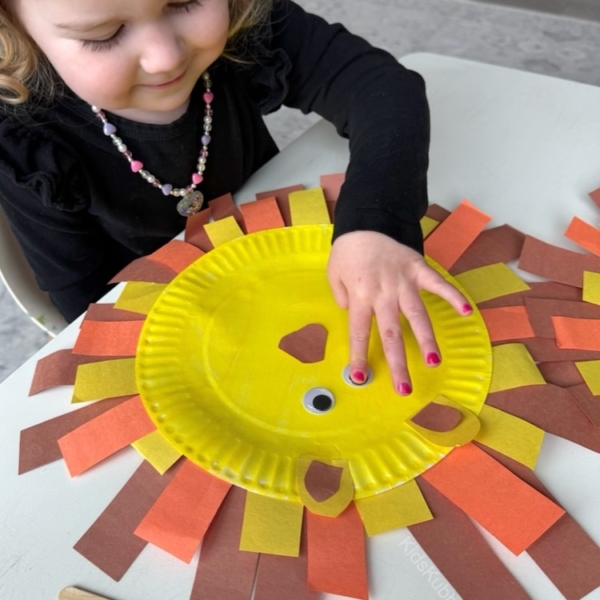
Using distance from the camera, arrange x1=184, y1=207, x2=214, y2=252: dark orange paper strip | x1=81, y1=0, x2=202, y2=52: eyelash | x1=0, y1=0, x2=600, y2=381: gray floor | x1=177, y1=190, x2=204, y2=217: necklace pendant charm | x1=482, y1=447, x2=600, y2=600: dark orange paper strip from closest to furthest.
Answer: x1=482, y1=447, x2=600, y2=600: dark orange paper strip → x1=81, y1=0, x2=202, y2=52: eyelash → x1=184, y1=207, x2=214, y2=252: dark orange paper strip → x1=177, y1=190, x2=204, y2=217: necklace pendant charm → x1=0, y1=0, x2=600, y2=381: gray floor

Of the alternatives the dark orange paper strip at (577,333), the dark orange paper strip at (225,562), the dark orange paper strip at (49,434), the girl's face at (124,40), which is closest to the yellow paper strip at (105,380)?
the dark orange paper strip at (49,434)

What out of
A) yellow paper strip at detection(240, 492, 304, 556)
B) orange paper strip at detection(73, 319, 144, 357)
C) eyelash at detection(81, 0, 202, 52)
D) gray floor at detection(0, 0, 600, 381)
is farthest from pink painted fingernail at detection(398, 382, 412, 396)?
gray floor at detection(0, 0, 600, 381)

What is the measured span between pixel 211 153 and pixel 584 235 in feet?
1.34

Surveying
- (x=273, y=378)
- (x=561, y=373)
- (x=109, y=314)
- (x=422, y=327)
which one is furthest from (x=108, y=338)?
(x=561, y=373)

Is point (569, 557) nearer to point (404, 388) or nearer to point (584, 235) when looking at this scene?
point (404, 388)

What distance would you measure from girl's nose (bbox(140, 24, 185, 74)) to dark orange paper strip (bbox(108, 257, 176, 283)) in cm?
16

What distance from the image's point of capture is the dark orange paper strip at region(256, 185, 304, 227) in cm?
62

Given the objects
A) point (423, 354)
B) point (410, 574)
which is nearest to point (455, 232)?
point (423, 354)

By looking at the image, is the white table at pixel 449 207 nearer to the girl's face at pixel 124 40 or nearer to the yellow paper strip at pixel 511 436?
the yellow paper strip at pixel 511 436

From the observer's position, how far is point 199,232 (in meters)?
0.62

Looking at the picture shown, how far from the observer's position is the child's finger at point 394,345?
467 mm

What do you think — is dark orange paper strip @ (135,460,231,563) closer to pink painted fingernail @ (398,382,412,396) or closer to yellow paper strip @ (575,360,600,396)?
pink painted fingernail @ (398,382,412,396)

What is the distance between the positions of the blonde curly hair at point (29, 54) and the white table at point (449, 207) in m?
0.13

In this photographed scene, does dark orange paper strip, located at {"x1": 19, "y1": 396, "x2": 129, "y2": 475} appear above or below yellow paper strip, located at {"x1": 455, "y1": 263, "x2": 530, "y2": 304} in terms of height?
above
